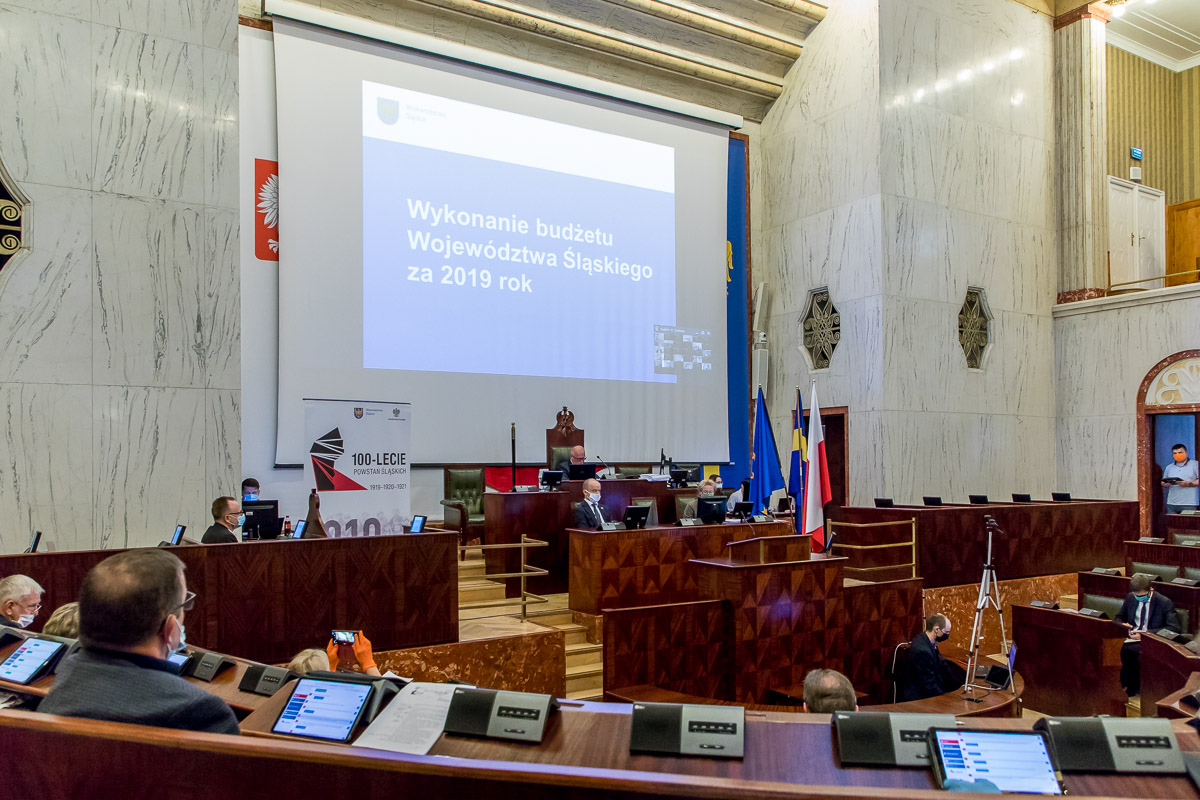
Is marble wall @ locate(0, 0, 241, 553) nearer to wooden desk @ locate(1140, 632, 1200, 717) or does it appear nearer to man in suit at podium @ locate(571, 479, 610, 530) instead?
man in suit at podium @ locate(571, 479, 610, 530)

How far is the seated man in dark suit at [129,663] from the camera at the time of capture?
65.3 inches

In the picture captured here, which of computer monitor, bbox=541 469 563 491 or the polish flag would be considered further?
the polish flag

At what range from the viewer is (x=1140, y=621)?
6641 mm

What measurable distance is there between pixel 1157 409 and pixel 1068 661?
19.3 ft

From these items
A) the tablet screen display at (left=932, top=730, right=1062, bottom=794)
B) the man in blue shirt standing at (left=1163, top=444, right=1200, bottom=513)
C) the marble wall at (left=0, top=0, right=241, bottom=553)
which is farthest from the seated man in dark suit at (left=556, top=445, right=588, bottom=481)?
the man in blue shirt standing at (left=1163, top=444, right=1200, bottom=513)

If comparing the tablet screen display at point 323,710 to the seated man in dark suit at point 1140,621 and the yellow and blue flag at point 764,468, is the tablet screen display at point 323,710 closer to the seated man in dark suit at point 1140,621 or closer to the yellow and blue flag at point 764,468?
the seated man in dark suit at point 1140,621

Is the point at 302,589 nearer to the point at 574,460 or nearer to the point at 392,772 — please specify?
the point at 574,460

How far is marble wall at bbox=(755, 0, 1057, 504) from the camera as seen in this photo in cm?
1112

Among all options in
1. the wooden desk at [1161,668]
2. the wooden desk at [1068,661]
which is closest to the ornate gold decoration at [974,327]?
the wooden desk at [1068,661]

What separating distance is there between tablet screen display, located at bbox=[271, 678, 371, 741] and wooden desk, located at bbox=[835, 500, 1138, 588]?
726 centimetres

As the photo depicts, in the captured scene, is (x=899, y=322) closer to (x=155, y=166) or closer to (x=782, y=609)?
(x=782, y=609)

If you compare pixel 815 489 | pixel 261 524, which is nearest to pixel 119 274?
pixel 261 524

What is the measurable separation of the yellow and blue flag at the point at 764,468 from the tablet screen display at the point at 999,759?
774 cm

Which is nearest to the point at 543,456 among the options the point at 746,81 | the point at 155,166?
the point at 155,166
